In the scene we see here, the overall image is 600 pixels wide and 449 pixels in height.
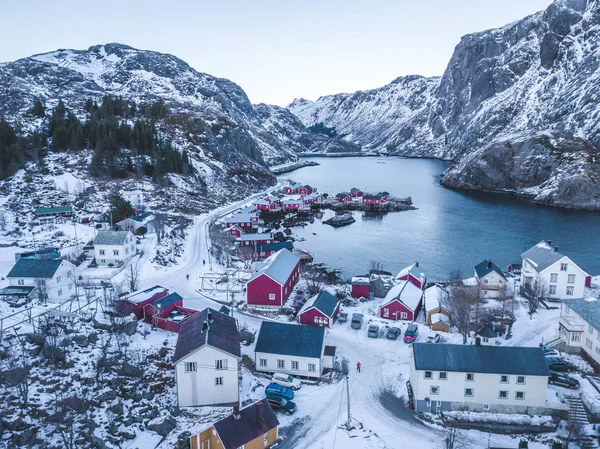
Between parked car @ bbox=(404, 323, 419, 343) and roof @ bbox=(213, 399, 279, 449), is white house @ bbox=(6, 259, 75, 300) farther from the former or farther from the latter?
parked car @ bbox=(404, 323, 419, 343)

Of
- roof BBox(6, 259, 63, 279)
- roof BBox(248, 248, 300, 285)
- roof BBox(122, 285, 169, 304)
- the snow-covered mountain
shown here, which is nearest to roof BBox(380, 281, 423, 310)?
roof BBox(248, 248, 300, 285)

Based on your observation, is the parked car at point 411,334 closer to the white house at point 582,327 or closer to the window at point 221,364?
the white house at point 582,327

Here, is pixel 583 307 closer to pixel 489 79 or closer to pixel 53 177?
pixel 53 177

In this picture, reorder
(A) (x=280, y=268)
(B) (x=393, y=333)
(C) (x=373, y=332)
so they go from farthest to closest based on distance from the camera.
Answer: (A) (x=280, y=268)
(C) (x=373, y=332)
(B) (x=393, y=333)

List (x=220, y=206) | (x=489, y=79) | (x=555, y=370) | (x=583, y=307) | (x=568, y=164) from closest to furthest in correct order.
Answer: (x=555, y=370) < (x=583, y=307) < (x=220, y=206) < (x=568, y=164) < (x=489, y=79)

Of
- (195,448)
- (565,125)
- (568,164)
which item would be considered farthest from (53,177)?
(565,125)

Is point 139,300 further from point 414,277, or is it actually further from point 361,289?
point 414,277

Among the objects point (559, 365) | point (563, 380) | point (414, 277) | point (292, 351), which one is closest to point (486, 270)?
point (414, 277)
